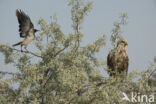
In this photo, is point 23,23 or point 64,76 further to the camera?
point 23,23

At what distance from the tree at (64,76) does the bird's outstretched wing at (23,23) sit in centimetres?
63

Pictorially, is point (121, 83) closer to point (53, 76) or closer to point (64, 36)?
point (53, 76)

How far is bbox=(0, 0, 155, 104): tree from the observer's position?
5.61 m

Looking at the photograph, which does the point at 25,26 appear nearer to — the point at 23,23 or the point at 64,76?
the point at 23,23

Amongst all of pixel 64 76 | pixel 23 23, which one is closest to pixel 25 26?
pixel 23 23

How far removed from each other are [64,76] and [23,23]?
2536mm

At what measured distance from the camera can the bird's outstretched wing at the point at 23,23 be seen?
7.54m

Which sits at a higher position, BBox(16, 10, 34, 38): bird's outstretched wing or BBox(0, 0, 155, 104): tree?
BBox(16, 10, 34, 38): bird's outstretched wing

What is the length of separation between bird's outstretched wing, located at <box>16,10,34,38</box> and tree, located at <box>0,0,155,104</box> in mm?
627

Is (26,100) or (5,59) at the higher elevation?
(5,59)

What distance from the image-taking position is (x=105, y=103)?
540 cm

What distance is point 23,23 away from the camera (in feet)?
25.0

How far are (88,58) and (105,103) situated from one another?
1442mm

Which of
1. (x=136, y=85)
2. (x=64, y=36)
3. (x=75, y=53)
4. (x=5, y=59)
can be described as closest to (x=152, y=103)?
(x=136, y=85)
